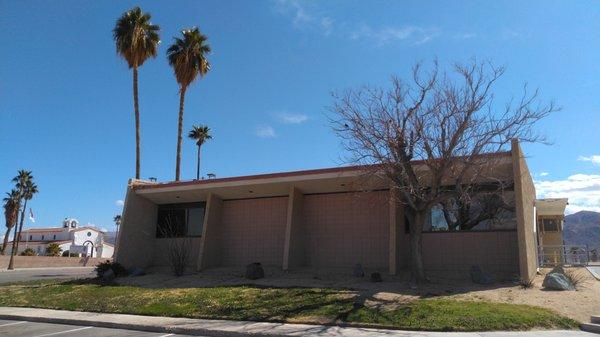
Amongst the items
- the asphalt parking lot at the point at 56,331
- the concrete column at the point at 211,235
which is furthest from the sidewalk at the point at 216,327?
the concrete column at the point at 211,235

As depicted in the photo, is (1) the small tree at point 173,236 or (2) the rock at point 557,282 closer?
(2) the rock at point 557,282

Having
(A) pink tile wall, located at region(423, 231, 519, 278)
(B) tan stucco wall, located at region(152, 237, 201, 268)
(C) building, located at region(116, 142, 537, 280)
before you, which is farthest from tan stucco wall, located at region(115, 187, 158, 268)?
(A) pink tile wall, located at region(423, 231, 519, 278)

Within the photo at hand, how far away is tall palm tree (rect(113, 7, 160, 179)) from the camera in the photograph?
3531 centimetres

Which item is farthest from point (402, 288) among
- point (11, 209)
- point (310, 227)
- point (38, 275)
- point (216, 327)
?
point (11, 209)

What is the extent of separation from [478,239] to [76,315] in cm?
1494

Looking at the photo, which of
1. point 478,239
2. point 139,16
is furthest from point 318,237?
point 139,16

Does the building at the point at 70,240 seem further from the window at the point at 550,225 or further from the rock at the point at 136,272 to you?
the window at the point at 550,225

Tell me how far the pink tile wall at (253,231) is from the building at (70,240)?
6518 centimetres

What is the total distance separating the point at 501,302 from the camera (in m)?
14.6

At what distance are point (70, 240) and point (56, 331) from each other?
302 ft

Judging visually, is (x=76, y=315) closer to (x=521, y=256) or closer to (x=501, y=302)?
(x=501, y=302)

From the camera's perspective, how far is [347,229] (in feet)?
78.0

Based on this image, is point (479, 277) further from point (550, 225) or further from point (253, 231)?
point (550, 225)

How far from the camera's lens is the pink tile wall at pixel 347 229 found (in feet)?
75.2
